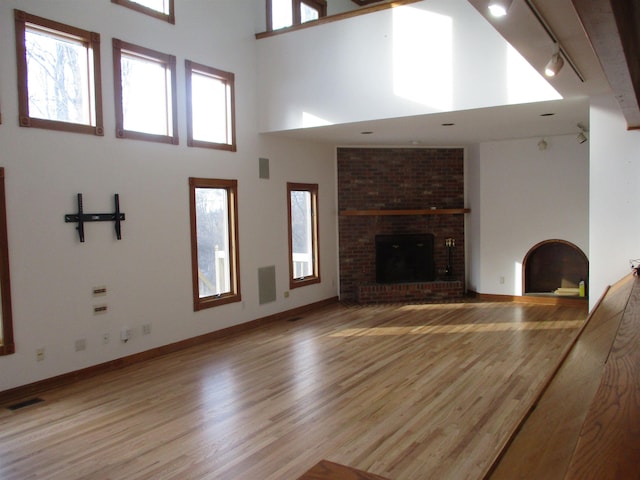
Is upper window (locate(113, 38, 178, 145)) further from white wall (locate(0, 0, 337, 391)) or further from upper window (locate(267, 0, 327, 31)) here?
upper window (locate(267, 0, 327, 31))

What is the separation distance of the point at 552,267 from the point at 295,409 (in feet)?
18.8

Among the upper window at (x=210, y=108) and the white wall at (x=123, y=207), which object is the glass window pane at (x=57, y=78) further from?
the upper window at (x=210, y=108)

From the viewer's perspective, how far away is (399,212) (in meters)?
8.67

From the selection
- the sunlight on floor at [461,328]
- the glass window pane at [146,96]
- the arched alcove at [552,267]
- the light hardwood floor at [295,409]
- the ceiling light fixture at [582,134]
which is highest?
the glass window pane at [146,96]

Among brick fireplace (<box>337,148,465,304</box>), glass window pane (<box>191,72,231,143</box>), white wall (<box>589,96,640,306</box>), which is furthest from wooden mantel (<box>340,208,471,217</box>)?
white wall (<box>589,96,640,306</box>)

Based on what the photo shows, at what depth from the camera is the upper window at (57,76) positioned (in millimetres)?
4422

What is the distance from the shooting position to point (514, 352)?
17.9ft

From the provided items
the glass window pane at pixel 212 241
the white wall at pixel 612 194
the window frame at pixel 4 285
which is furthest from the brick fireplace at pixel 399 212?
the window frame at pixel 4 285

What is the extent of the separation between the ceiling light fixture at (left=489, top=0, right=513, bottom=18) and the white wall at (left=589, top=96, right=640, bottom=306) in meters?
2.90

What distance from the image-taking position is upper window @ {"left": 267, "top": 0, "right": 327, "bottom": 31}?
7.26 m

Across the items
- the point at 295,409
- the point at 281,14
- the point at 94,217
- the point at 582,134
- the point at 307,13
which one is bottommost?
the point at 295,409

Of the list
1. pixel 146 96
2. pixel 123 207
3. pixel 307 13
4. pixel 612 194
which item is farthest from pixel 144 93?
pixel 612 194

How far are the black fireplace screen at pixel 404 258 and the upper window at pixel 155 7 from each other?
15.5 feet

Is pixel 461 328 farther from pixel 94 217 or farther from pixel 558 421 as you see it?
pixel 558 421
